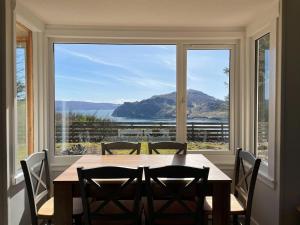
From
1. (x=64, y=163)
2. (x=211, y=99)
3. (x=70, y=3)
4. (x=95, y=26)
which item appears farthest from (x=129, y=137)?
(x=70, y=3)

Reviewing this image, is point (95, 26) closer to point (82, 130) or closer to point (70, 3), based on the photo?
point (70, 3)

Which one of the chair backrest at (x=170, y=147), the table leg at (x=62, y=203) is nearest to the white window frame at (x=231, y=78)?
the chair backrest at (x=170, y=147)

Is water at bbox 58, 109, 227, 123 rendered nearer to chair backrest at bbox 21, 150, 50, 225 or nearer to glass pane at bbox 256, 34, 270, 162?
glass pane at bbox 256, 34, 270, 162

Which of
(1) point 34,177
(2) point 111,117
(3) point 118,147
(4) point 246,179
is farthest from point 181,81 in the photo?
(1) point 34,177

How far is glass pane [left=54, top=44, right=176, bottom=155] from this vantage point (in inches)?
154

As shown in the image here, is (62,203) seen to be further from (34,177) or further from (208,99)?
(208,99)

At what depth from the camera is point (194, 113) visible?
3.99 metres

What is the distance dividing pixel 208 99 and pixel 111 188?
6.90ft

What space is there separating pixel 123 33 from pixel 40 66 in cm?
101

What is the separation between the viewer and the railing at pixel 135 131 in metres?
3.93

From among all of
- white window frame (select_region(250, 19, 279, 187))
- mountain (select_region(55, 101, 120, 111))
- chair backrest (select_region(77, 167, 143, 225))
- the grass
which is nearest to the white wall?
chair backrest (select_region(77, 167, 143, 225))

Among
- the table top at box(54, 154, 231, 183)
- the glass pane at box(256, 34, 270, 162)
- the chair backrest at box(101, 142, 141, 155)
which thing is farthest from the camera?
the chair backrest at box(101, 142, 141, 155)

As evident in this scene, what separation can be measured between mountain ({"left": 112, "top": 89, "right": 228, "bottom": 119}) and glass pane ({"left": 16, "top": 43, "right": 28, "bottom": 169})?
108cm

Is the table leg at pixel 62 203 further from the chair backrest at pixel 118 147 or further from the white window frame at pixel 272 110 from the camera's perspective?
the white window frame at pixel 272 110
